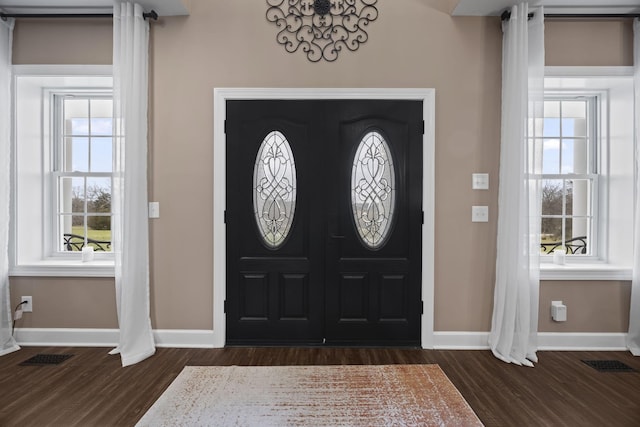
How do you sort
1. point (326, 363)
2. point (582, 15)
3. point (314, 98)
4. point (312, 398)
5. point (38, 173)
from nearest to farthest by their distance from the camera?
point (312, 398) → point (326, 363) → point (582, 15) → point (314, 98) → point (38, 173)

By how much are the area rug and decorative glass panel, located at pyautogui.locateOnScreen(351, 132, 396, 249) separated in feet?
3.73

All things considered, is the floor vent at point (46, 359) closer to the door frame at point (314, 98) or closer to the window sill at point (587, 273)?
the door frame at point (314, 98)

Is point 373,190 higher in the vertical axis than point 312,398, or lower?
higher

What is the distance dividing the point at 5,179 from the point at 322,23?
304 centimetres

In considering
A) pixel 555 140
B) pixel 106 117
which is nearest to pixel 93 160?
pixel 106 117

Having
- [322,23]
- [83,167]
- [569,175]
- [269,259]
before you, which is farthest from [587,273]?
[83,167]

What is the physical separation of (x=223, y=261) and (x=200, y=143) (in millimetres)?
1059

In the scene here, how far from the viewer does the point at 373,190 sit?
349 centimetres

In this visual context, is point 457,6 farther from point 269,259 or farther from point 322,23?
point 269,259

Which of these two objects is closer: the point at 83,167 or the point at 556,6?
the point at 556,6

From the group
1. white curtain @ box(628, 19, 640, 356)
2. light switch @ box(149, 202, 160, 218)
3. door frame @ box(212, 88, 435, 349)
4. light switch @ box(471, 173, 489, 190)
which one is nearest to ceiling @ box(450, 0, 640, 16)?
white curtain @ box(628, 19, 640, 356)

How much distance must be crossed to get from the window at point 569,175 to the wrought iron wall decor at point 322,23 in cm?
207

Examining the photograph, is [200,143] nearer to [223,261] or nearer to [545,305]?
[223,261]

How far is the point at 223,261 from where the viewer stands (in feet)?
11.4
